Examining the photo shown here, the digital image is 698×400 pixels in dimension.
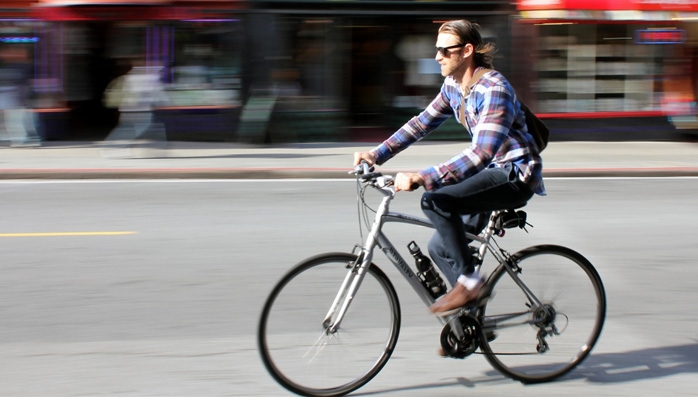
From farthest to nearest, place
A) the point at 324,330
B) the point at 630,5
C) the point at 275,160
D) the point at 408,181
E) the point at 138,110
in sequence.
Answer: the point at 630,5
the point at 138,110
the point at 275,160
the point at 324,330
the point at 408,181

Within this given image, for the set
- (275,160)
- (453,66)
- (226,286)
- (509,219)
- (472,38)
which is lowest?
(226,286)

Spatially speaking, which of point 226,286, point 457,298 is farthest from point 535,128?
point 226,286

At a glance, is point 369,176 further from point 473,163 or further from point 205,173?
point 205,173

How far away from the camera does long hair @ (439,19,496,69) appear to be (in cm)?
412

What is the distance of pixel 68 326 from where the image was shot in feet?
17.6

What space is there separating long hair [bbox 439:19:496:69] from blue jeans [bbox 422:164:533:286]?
0.49 meters

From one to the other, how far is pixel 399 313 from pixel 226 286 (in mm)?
2257

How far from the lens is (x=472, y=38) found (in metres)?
4.14

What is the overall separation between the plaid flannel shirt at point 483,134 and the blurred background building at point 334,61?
11.8 m

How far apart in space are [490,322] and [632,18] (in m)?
14.0

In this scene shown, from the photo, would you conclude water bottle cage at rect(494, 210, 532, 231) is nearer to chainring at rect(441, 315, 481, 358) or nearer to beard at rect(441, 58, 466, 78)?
chainring at rect(441, 315, 481, 358)

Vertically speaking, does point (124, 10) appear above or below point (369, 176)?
above

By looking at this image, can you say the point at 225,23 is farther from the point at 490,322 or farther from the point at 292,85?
the point at 490,322

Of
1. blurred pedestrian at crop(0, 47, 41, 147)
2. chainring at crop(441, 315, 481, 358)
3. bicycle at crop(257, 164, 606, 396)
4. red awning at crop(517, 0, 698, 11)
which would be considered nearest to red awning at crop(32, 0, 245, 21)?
blurred pedestrian at crop(0, 47, 41, 147)
